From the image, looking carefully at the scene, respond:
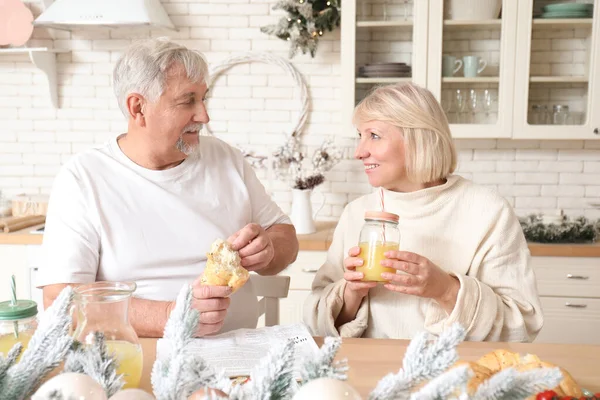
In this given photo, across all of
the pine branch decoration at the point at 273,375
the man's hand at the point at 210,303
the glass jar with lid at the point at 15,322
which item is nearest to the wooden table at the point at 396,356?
the man's hand at the point at 210,303

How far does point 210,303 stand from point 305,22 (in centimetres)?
228

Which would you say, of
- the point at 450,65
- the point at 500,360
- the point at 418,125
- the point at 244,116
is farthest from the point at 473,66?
the point at 500,360

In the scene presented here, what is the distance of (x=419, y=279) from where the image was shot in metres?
1.56

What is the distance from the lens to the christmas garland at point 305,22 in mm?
3283

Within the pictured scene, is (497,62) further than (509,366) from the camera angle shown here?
Yes

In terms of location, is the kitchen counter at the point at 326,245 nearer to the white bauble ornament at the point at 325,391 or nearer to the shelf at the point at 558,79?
the shelf at the point at 558,79

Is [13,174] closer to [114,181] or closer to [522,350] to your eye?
[114,181]

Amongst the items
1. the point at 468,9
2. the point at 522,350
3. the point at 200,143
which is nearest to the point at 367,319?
the point at 522,350

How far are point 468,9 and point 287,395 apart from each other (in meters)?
3.02

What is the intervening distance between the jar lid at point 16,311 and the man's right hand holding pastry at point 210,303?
44 cm

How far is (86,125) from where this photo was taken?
3.73 meters

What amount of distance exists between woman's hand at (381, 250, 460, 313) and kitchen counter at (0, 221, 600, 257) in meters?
1.48

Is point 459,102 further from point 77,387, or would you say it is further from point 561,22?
point 77,387

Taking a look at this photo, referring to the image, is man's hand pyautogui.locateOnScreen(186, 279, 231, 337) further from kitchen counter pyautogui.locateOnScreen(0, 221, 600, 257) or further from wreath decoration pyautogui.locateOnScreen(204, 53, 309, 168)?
wreath decoration pyautogui.locateOnScreen(204, 53, 309, 168)
